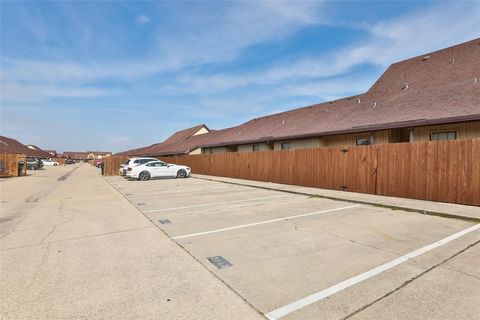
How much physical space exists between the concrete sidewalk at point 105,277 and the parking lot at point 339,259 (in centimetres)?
33

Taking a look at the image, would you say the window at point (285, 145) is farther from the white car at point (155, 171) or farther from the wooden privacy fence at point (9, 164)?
the wooden privacy fence at point (9, 164)

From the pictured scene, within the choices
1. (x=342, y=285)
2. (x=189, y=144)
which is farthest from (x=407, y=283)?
(x=189, y=144)

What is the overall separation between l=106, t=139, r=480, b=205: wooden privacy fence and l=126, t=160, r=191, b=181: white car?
875 centimetres

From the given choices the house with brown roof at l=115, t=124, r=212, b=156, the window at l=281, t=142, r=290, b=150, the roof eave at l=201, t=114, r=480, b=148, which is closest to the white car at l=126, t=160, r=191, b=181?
the roof eave at l=201, t=114, r=480, b=148

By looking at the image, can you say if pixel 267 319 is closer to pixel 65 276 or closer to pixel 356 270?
pixel 356 270

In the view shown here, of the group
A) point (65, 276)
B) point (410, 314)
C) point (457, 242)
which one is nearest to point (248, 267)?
point (410, 314)

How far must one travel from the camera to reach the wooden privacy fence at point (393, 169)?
372 inches

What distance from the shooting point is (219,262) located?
15.6ft

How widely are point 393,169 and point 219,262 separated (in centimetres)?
912

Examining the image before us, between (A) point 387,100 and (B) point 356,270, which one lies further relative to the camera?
(A) point 387,100

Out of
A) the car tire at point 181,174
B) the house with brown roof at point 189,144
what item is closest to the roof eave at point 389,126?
the car tire at point 181,174

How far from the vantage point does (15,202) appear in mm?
12016

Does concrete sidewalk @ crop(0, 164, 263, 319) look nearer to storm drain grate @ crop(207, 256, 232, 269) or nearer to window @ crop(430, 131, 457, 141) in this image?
storm drain grate @ crop(207, 256, 232, 269)

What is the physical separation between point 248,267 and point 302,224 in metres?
3.02
